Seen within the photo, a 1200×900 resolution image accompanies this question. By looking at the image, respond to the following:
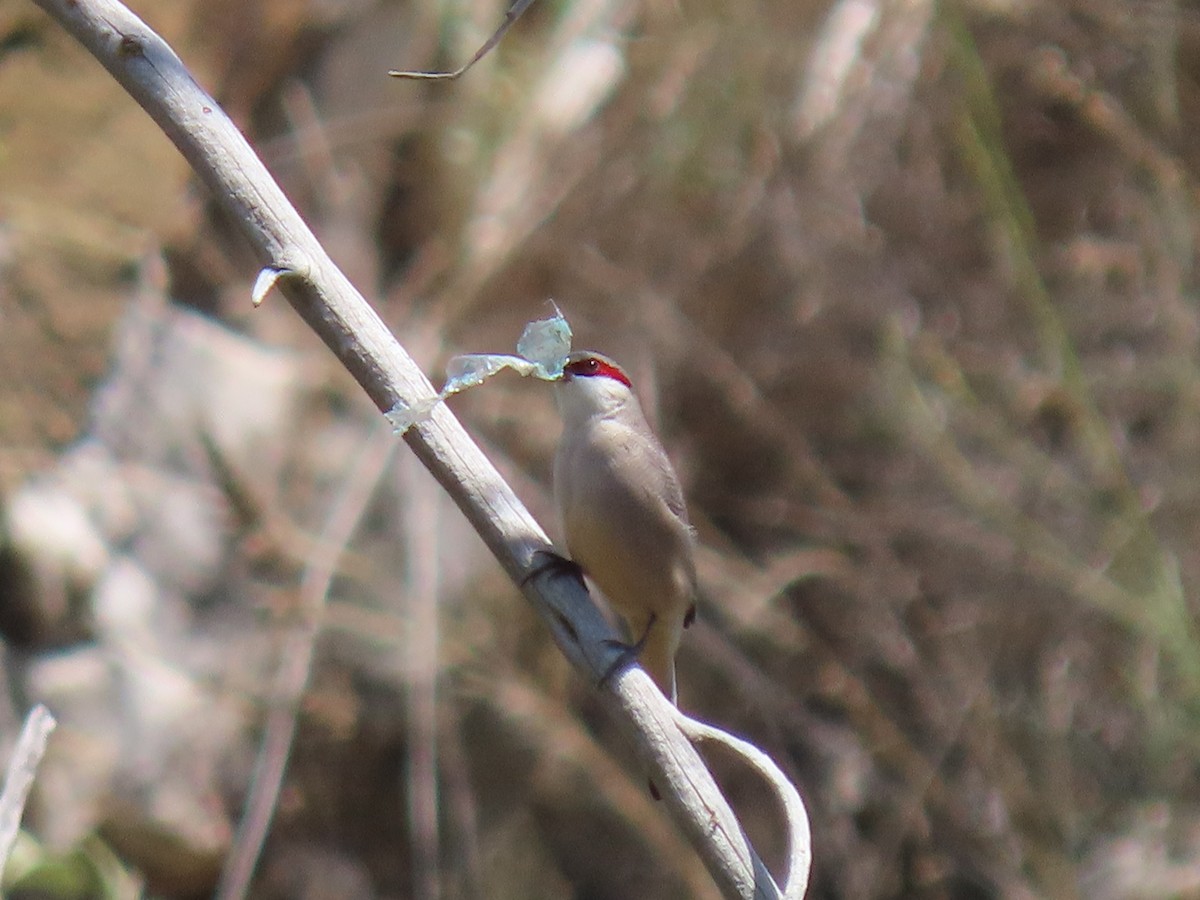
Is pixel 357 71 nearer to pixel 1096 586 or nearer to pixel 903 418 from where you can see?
pixel 903 418

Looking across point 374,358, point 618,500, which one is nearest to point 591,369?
point 618,500

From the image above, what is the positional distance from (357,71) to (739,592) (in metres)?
2.63

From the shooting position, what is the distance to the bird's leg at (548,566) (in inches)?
77.8

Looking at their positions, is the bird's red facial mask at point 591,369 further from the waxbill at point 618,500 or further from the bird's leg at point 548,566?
the bird's leg at point 548,566

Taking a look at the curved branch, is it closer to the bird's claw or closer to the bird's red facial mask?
the bird's claw

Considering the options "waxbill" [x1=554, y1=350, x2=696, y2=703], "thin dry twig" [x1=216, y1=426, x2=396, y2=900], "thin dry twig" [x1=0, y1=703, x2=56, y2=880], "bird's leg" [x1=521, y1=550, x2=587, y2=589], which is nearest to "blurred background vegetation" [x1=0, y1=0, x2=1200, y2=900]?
"thin dry twig" [x1=216, y1=426, x2=396, y2=900]

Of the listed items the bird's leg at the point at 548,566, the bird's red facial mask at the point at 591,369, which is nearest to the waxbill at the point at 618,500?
the bird's red facial mask at the point at 591,369

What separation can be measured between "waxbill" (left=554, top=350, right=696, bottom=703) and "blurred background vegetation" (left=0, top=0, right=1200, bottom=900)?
1.67 meters

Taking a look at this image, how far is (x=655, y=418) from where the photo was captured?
5055mm

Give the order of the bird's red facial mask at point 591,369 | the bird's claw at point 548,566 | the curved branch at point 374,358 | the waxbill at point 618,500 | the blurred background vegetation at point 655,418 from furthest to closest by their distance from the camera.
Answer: the blurred background vegetation at point 655,418
the bird's red facial mask at point 591,369
the waxbill at point 618,500
the bird's claw at point 548,566
the curved branch at point 374,358

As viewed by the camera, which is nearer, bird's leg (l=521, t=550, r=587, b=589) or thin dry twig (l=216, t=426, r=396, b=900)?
bird's leg (l=521, t=550, r=587, b=589)

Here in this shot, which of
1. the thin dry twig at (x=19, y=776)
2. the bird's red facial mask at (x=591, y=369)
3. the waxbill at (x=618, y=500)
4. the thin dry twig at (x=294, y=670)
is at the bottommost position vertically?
the thin dry twig at (x=294, y=670)

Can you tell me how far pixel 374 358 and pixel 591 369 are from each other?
1.22 m

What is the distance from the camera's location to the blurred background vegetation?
15.1 ft
